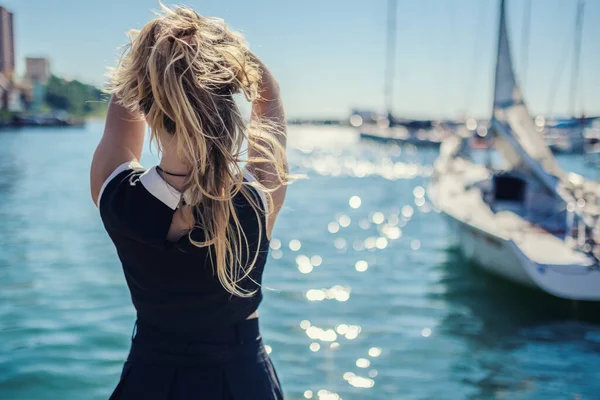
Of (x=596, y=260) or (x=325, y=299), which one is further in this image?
(x=325, y=299)

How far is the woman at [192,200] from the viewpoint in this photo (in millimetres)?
1452

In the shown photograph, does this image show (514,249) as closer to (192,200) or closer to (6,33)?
(192,200)

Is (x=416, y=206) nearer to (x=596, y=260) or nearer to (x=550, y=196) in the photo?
(x=550, y=196)

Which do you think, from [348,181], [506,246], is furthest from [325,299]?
[348,181]

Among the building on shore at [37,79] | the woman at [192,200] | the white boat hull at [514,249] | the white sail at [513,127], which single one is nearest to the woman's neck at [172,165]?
the woman at [192,200]

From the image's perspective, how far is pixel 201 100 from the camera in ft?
4.72

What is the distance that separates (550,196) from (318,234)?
6736 millimetres

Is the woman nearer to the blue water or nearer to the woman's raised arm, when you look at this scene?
the woman's raised arm

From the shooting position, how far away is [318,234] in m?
17.2

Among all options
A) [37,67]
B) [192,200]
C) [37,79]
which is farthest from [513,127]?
[37,79]

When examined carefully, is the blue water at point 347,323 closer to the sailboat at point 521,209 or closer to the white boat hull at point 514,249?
the white boat hull at point 514,249

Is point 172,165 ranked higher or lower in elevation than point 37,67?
lower

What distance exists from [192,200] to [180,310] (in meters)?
0.32

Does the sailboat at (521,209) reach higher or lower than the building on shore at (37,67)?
lower
